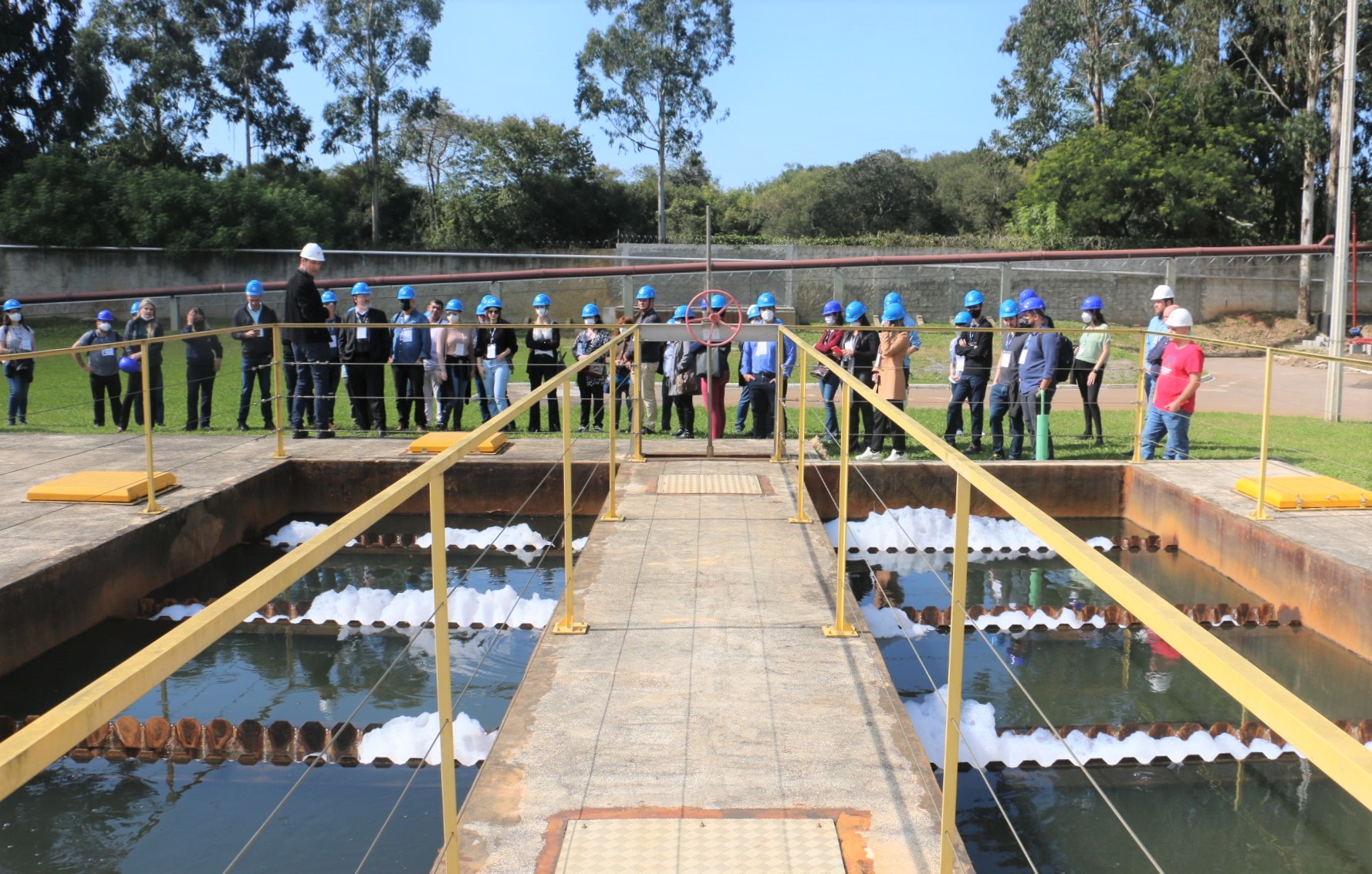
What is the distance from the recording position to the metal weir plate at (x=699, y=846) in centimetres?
345

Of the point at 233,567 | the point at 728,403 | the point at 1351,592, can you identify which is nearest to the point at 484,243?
the point at 728,403

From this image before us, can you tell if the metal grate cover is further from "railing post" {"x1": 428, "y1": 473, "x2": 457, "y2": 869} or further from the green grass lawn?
"railing post" {"x1": 428, "y1": 473, "x2": 457, "y2": 869}

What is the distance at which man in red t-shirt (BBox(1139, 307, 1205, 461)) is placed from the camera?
10109 millimetres

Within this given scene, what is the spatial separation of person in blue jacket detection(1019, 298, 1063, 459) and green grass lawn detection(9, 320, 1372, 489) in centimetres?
75

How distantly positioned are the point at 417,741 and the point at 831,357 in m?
8.07

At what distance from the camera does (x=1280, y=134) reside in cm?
3600

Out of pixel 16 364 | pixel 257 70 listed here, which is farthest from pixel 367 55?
pixel 16 364

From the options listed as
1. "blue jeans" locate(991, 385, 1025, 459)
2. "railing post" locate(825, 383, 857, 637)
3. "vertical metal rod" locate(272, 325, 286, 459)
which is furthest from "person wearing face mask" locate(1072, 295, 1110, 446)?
"vertical metal rod" locate(272, 325, 286, 459)

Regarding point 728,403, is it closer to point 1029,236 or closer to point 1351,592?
point 1351,592

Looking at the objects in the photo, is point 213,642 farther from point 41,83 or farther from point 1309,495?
point 41,83

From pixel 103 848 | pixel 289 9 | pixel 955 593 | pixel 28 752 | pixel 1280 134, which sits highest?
pixel 289 9

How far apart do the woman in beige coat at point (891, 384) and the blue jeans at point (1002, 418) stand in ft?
3.02

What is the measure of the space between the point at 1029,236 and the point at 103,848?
38653mm

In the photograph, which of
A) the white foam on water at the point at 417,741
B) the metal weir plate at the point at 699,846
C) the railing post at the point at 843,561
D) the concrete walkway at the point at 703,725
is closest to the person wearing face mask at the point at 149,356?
the white foam on water at the point at 417,741
